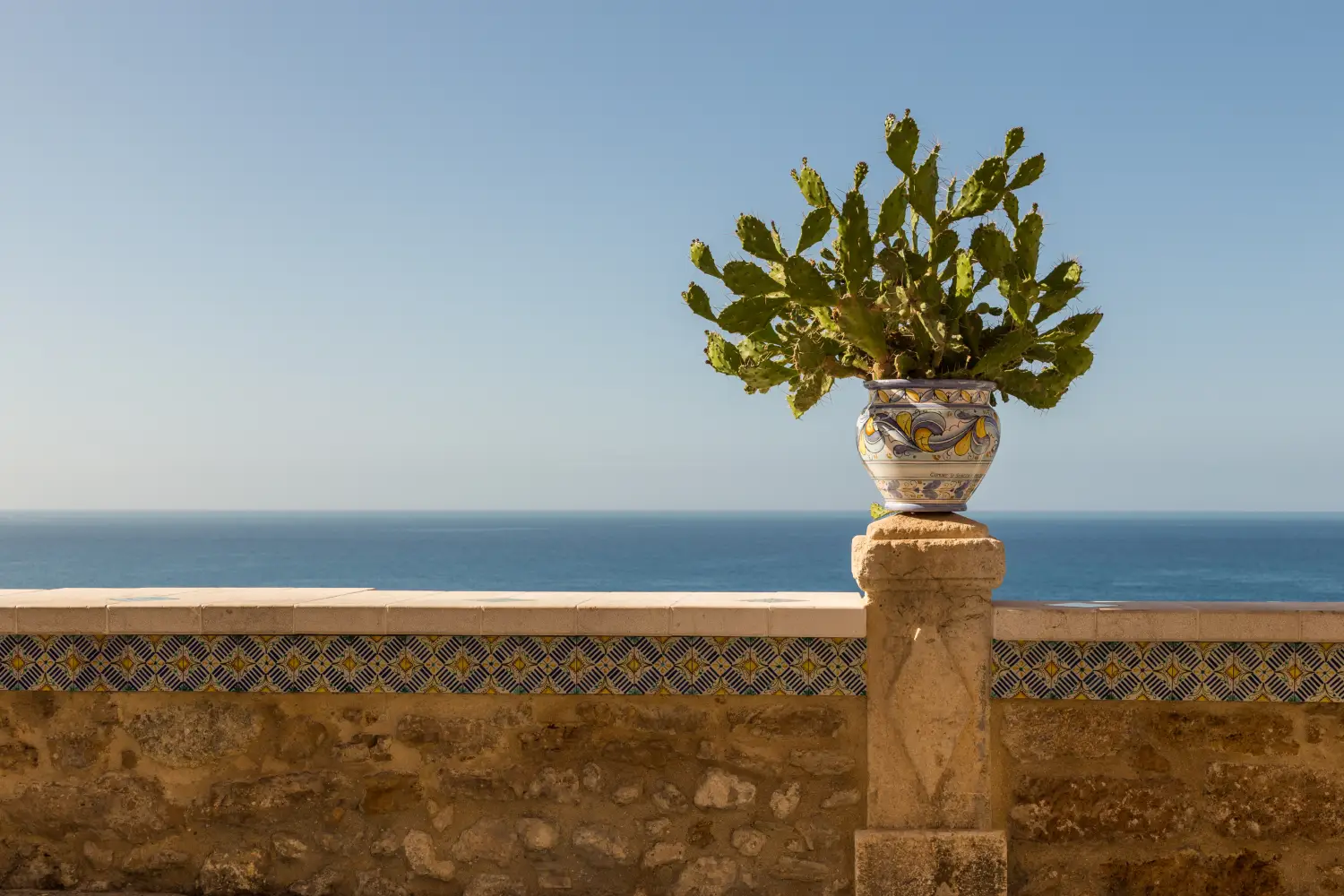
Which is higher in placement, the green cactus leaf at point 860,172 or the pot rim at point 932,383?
the green cactus leaf at point 860,172

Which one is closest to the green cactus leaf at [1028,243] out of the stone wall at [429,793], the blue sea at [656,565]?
the stone wall at [429,793]

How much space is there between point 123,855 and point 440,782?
110 centimetres

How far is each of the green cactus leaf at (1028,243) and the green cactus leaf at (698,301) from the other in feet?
3.47

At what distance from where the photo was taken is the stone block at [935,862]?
11.8 feet

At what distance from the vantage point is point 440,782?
377cm

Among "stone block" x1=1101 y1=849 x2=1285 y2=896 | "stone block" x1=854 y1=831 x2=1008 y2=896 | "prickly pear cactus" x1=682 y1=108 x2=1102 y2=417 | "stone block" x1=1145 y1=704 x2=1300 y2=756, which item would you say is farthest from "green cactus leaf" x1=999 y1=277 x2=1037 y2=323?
"stone block" x1=1101 y1=849 x2=1285 y2=896

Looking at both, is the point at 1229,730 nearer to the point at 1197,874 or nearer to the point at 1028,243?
the point at 1197,874

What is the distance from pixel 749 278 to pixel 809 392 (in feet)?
1.52

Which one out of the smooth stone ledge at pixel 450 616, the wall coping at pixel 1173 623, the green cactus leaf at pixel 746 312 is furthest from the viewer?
the green cactus leaf at pixel 746 312

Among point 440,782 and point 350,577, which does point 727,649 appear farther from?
point 350,577

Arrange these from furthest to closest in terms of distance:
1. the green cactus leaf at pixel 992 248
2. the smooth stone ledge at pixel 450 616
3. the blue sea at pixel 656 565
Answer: the blue sea at pixel 656 565 < the green cactus leaf at pixel 992 248 < the smooth stone ledge at pixel 450 616

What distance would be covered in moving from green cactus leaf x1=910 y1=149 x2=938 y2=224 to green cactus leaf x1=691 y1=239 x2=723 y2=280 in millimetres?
697

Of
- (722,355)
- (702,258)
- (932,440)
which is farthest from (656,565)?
(932,440)

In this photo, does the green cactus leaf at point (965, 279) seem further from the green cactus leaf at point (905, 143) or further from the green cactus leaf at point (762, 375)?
the green cactus leaf at point (762, 375)
